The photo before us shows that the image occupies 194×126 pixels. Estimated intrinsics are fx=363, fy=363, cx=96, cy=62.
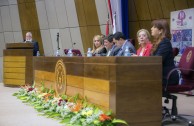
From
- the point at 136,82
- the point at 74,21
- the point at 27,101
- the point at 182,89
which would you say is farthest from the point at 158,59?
the point at 74,21

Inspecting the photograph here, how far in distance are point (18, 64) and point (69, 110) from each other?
514cm

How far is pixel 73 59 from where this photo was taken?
16.8 ft

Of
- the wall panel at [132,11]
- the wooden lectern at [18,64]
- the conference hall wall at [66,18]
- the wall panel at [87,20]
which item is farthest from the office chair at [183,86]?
the wall panel at [87,20]

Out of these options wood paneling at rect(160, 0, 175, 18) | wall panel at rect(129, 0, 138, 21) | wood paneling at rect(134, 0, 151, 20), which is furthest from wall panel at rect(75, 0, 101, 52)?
wood paneling at rect(160, 0, 175, 18)

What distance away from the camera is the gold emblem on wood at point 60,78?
18.0ft

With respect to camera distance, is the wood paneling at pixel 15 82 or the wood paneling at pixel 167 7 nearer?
the wood paneling at pixel 15 82

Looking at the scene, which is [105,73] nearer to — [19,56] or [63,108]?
[63,108]

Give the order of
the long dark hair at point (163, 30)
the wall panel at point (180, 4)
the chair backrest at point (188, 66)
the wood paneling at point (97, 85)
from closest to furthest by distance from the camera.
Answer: the wood paneling at point (97, 85) < the long dark hair at point (163, 30) < the chair backrest at point (188, 66) < the wall panel at point (180, 4)

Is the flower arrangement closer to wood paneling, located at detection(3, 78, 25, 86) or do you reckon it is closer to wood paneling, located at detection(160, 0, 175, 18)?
wood paneling, located at detection(3, 78, 25, 86)

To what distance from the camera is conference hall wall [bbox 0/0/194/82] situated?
10820 mm

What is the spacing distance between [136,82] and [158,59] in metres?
0.37

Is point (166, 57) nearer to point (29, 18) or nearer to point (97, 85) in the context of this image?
point (97, 85)

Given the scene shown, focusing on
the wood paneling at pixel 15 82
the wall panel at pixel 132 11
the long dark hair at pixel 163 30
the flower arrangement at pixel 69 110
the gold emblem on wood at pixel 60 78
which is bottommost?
the wood paneling at pixel 15 82

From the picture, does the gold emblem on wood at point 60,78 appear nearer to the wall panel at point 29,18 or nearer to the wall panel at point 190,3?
the wall panel at point 190,3
